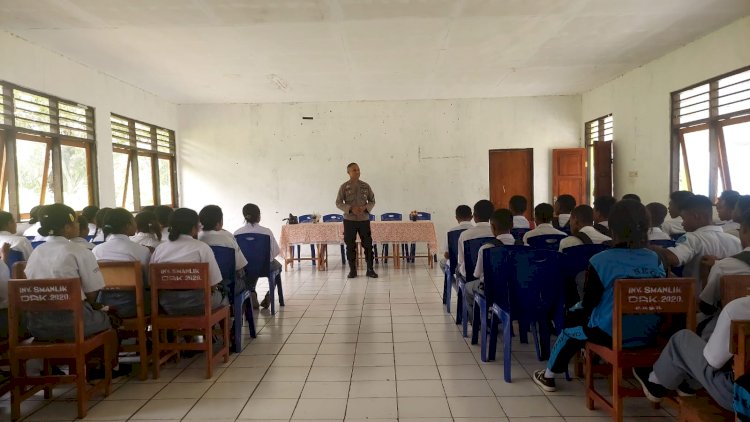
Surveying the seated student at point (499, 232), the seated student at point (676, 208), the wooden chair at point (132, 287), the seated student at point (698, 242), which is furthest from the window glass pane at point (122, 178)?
the seated student at point (698, 242)

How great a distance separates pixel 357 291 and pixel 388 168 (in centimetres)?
402

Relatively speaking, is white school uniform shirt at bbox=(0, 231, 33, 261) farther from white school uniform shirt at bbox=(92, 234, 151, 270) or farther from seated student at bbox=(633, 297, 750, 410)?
seated student at bbox=(633, 297, 750, 410)

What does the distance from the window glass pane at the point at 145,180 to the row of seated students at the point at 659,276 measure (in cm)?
672

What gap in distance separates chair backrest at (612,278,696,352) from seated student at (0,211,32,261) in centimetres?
427

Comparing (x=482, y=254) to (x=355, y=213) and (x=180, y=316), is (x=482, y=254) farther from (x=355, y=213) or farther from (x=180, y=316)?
(x=355, y=213)

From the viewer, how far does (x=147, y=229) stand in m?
3.94

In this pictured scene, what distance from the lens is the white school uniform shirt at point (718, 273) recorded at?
7.54ft

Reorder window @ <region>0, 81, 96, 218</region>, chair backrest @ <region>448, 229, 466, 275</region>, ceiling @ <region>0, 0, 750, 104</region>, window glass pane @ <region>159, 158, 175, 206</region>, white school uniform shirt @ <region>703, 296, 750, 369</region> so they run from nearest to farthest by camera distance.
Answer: white school uniform shirt @ <region>703, 296, 750, 369</region> → ceiling @ <region>0, 0, 750, 104</region> → chair backrest @ <region>448, 229, 466, 275</region> → window @ <region>0, 81, 96, 218</region> → window glass pane @ <region>159, 158, 175, 206</region>

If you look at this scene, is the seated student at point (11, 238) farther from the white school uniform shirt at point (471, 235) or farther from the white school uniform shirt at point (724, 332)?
the white school uniform shirt at point (724, 332)

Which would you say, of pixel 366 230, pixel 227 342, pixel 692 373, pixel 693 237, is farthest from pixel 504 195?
pixel 692 373

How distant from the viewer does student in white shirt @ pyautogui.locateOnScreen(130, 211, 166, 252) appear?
3.89 metres

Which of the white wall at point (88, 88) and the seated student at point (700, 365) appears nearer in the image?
the seated student at point (700, 365)

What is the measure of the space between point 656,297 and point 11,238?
14.9 feet

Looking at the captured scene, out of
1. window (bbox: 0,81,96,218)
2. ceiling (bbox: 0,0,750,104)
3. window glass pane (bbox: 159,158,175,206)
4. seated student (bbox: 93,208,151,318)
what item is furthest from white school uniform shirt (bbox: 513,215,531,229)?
window glass pane (bbox: 159,158,175,206)
